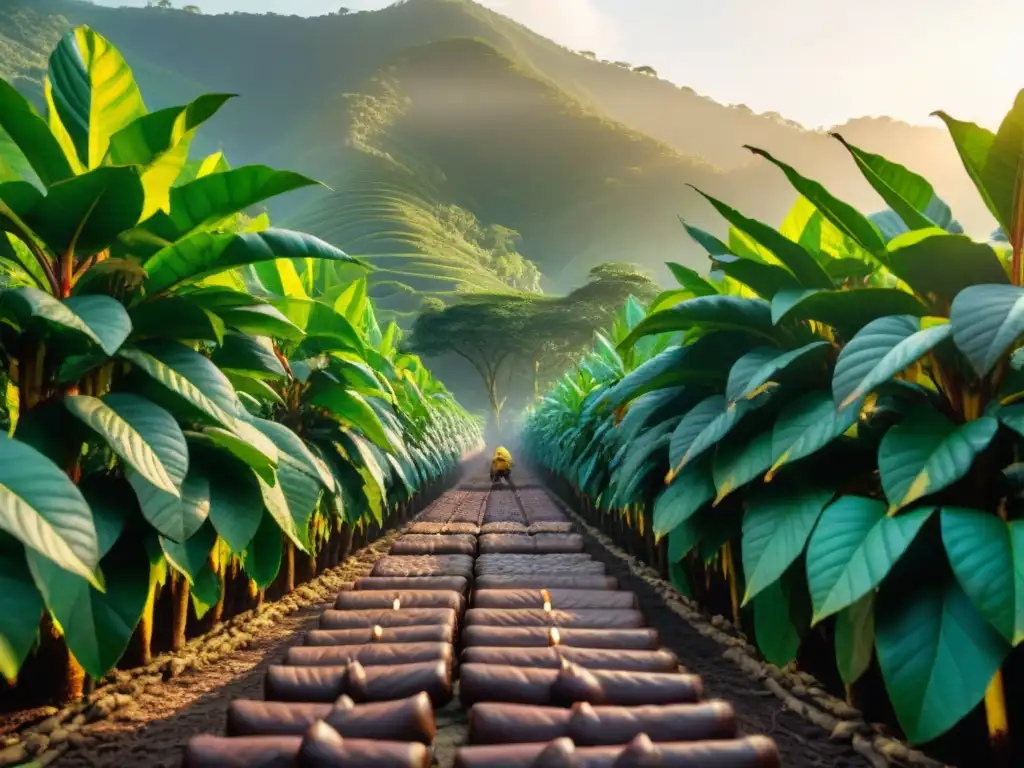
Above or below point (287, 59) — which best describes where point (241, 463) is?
below

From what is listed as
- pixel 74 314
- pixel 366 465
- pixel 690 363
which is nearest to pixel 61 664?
pixel 74 314

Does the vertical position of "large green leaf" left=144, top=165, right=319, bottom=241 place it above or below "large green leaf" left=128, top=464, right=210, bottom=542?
above

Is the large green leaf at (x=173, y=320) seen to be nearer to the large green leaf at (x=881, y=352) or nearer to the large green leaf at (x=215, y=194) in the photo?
the large green leaf at (x=215, y=194)

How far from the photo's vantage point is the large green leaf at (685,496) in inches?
71.6

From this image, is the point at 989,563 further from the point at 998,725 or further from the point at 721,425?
the point at 721,425

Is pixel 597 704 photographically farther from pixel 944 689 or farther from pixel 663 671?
pixel 944 689

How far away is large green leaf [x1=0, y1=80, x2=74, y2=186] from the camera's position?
1.58m

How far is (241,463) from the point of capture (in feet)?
5.68

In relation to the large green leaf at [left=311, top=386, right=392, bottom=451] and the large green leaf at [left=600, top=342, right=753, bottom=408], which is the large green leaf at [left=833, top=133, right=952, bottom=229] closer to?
the large green leaf at [left=600, top=342, right=753, bottom=408]

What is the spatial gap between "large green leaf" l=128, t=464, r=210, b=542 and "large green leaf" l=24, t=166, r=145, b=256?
23.0 inches

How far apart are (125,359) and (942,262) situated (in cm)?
187

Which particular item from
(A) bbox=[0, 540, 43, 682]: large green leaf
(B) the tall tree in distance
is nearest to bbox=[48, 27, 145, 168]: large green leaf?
(A) bbox=[0, 540, 43, 682]: large green leaf

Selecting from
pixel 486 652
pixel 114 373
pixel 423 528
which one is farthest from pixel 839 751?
pixel 423 528

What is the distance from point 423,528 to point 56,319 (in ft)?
8.82
